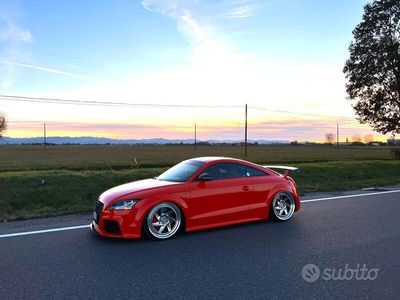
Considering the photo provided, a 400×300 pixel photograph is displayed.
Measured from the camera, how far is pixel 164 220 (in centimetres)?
652

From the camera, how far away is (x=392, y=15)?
33.1m

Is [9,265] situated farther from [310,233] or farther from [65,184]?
[65,184]

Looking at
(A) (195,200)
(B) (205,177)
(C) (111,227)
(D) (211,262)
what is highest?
(B) (205,177)

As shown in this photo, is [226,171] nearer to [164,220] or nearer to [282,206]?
[282,206]

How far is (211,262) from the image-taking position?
5.25 metres

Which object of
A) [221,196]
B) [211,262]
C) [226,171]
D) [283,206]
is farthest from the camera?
[283,206]

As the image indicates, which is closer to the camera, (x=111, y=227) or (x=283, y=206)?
(x=111, y=227)

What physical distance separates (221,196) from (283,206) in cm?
163

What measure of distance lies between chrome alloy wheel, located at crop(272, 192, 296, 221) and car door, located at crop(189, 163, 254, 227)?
677 mm

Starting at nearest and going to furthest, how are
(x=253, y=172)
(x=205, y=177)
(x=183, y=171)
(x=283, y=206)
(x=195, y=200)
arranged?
(x=195, y=200)
(x=205, y=177)
(x=183, y=171)
(x=253, y=172)
(x=283, y=206)

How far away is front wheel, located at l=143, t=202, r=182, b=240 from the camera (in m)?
6.36

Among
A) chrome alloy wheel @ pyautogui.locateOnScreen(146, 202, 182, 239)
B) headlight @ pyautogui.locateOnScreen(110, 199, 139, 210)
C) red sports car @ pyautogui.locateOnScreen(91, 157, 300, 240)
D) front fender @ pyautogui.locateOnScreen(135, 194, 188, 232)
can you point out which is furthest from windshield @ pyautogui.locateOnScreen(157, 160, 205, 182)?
headlight @ pyautogui.locateOnScreen(110, 199, 139, 210)

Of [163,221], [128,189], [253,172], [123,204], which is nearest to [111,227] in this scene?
[123,204]

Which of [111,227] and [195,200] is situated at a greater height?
[195,200]
